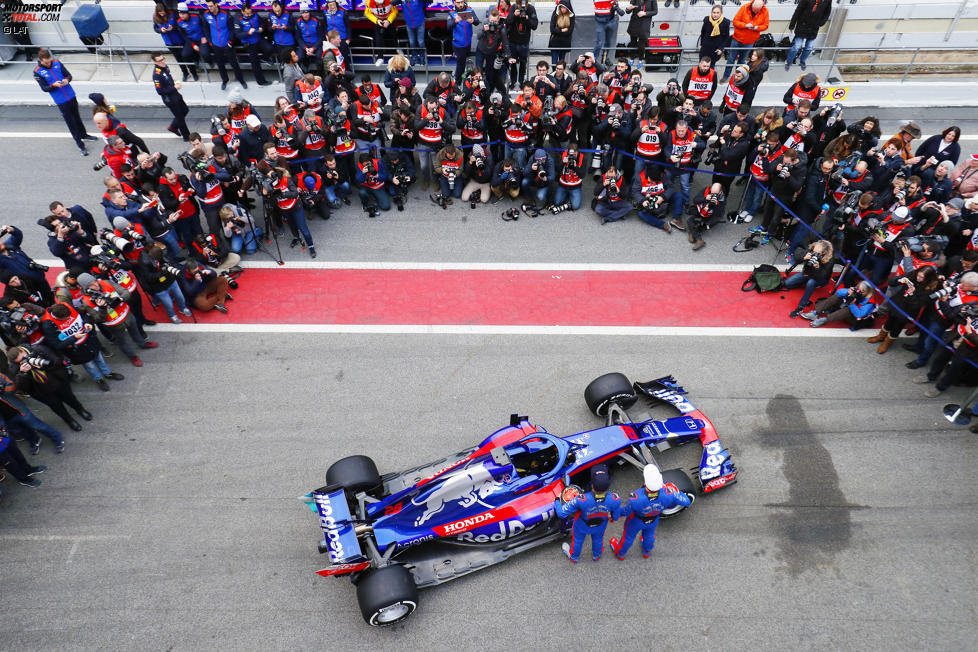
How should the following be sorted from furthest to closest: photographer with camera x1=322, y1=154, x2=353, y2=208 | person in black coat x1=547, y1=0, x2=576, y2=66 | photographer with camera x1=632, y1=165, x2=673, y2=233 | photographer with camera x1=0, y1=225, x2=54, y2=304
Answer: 1. person in black coat x1=547, y1=0, x2=576, y2=66
2. photographer with camera x1=632, y1=165, x2=673, y2=233
3. photographer with camera x1=322, y1=154, x2=353, y2=208
4. photographer with camera x1=0, y1=225, x2=54, y2=304

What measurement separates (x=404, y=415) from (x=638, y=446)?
2.85 metres

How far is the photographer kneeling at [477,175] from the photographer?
10.9m

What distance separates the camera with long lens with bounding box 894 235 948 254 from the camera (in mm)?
8113

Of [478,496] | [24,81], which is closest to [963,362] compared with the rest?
[478,496]

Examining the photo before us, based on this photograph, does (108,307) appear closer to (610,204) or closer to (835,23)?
(610,204)

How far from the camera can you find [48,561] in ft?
22.1

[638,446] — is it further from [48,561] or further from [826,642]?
[48,561]

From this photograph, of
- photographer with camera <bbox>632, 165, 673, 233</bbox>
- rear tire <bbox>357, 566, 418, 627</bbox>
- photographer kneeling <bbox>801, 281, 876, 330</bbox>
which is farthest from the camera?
photographer with camera <bbox>632, 165, 673, 233</bbox>

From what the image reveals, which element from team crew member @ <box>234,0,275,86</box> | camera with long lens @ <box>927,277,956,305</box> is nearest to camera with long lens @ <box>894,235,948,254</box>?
camera with long lens @ <box>927,277,956,305</box>

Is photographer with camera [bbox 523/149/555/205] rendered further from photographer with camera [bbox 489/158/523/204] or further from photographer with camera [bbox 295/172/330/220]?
photographer with camera [bbox 295/172/330/220]

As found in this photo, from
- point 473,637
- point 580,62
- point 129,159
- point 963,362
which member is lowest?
point 473,637

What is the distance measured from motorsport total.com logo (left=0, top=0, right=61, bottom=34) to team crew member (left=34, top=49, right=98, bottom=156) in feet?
14.1

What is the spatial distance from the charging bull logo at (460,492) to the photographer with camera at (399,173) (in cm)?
608

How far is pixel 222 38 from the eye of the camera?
13195mm
